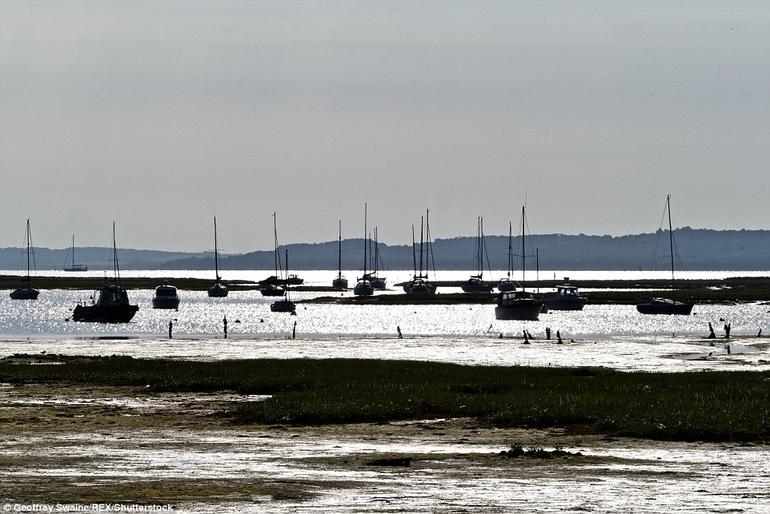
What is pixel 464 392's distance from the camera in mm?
43062

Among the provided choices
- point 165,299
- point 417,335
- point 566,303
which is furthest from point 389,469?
point 165,299

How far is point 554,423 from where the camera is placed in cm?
3447

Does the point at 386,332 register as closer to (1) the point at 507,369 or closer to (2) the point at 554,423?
(1) the point at 507,369

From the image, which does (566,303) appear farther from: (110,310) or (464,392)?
(464,392)

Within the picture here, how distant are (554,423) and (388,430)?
4.44 m

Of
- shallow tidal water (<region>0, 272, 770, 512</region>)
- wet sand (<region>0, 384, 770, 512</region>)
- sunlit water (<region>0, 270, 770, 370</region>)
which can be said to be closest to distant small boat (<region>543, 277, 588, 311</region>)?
sunlit water (<region>0, 270, 770, 370</region>)

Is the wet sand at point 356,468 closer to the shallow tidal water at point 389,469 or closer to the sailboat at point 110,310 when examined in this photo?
the shallow tidal water at point 389,469

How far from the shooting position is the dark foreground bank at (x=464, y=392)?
3362cm

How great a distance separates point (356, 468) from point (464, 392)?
1738 cm

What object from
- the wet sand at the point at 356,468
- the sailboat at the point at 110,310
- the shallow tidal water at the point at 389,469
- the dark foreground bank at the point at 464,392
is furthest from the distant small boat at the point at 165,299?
the wet sand at the point at 356,468

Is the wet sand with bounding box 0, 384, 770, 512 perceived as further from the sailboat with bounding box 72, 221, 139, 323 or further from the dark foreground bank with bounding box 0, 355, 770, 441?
the sailboat with bounding box 72, 221, 139, 323

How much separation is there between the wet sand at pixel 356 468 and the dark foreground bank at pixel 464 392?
1.21 meters

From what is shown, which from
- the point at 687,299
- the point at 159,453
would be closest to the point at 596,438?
the point at 159,453

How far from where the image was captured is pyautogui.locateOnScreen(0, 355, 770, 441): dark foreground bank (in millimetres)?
33625
